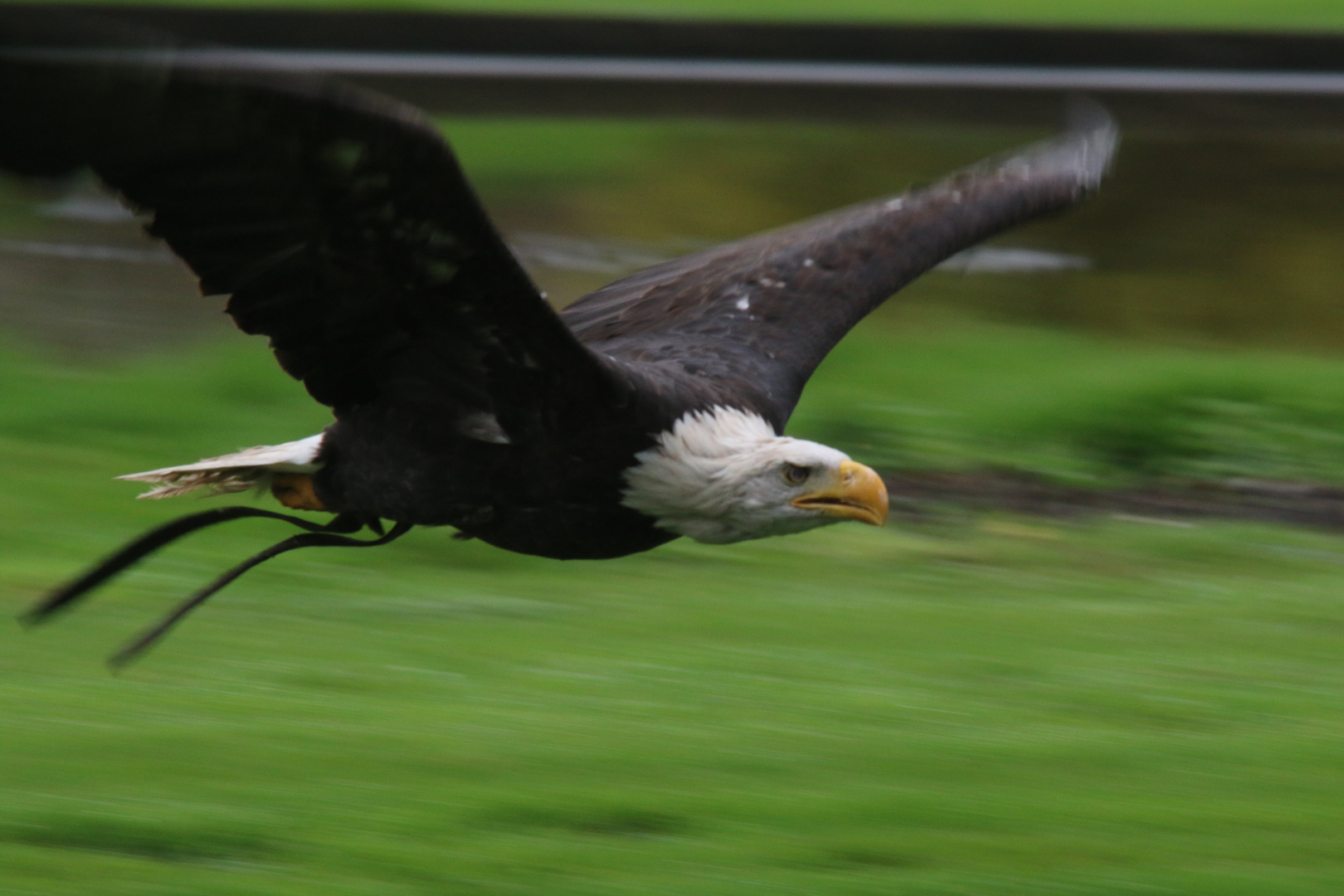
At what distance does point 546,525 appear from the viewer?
15.8 ft

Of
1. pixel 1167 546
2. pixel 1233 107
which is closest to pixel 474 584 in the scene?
pixel 1167 546

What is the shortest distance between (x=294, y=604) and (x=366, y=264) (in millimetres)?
2266

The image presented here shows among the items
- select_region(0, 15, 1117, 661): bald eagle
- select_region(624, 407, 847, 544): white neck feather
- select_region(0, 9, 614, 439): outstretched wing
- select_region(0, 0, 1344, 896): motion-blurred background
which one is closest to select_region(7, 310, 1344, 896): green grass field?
select_region(0, 0, 1344, 896): motion-blurred background

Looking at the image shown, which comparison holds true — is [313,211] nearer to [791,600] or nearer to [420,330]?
[420,330]

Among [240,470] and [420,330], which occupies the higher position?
[420,330]

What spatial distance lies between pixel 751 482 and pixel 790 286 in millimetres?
1328

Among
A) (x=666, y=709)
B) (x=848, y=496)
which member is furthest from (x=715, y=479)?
(x=666, y=709)

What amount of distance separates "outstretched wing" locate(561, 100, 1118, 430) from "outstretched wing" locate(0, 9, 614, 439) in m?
0.50

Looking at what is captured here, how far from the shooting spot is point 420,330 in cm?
466

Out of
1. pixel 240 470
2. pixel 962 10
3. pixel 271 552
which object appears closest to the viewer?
pixel 271 552

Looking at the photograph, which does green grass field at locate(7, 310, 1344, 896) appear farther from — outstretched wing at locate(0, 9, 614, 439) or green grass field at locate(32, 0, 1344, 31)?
green grass field at locate(32, 0, 1344, 31)

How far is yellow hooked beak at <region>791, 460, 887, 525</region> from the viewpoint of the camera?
4.72 metres

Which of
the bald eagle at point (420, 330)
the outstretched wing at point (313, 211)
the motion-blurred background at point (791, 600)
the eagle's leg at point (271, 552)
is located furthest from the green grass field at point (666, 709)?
the outstretched wing at point (313, 211)

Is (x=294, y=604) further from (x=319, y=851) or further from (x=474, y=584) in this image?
(x=319, y=851)
